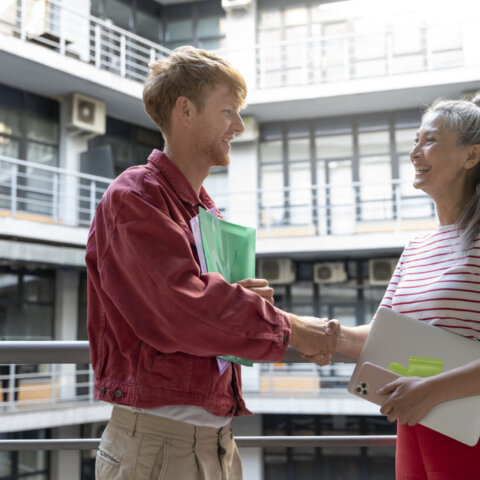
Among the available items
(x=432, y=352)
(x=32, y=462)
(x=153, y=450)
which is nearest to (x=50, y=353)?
(x=153, y=450)

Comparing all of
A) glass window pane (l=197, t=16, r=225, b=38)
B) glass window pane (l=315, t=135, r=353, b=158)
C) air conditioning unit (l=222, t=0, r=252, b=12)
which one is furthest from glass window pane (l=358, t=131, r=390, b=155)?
glass window pane (l=197, t=16, r=225, b=38)

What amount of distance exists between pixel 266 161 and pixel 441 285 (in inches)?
224

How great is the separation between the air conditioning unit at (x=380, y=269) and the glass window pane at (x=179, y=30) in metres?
3.09

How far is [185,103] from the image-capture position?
73 centimetres

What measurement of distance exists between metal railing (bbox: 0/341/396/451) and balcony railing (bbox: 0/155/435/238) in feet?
14.6

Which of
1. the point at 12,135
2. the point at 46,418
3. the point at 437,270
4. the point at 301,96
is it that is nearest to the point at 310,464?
the point at 46,418

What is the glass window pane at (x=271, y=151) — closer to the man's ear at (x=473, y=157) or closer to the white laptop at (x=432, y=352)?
the man's ear at (x=473, y=157)

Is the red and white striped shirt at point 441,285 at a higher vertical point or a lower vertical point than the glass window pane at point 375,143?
lower

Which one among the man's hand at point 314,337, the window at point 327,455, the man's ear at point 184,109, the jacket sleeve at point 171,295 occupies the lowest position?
the window at point 327,455

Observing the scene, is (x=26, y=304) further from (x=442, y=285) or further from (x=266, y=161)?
(x=442, y=285)

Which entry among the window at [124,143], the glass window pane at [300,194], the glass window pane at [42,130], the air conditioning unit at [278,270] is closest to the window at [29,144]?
the glass window pane at [42,130]

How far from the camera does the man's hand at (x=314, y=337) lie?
72 cm

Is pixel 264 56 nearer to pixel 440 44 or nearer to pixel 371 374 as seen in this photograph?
pixel 440 44

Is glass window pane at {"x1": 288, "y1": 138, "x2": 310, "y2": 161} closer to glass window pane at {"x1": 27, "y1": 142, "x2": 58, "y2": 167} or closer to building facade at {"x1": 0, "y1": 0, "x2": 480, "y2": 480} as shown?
building facade at {"x1": 0, "y1": 0, "x2": 480, "y2": 480}
